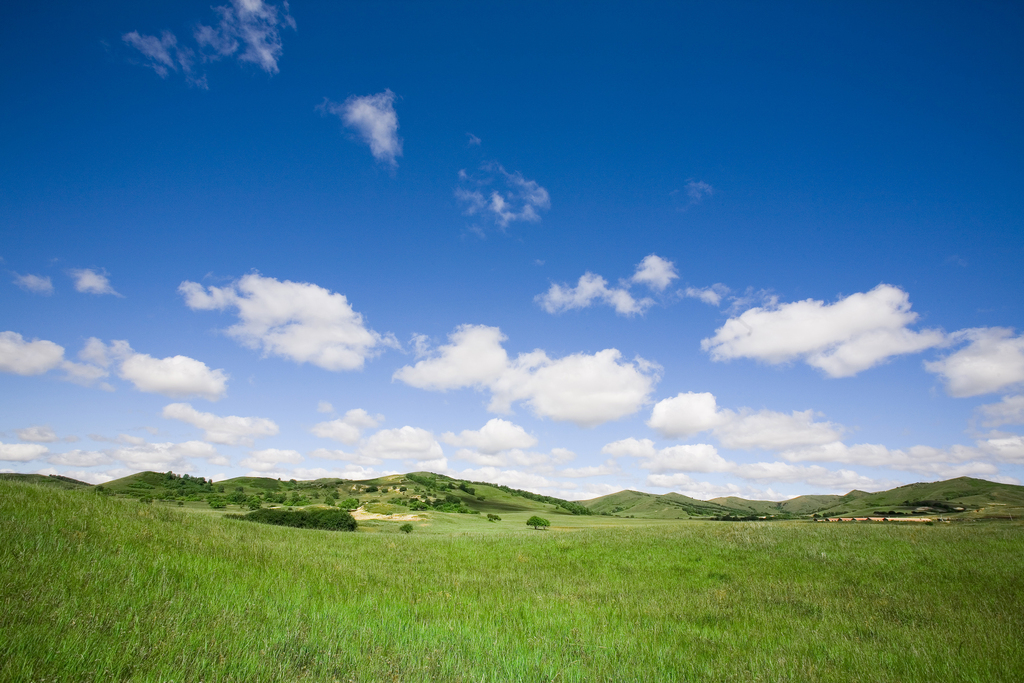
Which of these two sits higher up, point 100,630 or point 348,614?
point 100,630

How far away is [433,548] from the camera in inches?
730

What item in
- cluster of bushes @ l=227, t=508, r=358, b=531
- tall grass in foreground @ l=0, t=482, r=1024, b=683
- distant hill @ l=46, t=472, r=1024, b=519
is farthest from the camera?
distant hill @ l=46, t=472, r=1024, b=519

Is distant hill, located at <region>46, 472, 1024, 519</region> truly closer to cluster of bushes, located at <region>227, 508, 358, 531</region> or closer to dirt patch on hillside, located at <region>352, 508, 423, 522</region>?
dirt patch on hillside, located at <region>352, 508, 423, 522</region>

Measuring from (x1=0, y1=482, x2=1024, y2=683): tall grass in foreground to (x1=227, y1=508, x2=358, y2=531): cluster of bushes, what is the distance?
20.0 m

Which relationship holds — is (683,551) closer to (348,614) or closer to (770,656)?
(770,656)

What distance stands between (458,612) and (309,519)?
3105 cm

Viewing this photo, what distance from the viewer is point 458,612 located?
8227 mm

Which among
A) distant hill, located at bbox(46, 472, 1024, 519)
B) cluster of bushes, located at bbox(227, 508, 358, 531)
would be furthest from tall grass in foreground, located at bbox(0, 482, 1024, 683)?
distant hill, located at bbox(46, 472, 1024, 519)

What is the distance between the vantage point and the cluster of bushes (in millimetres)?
33188

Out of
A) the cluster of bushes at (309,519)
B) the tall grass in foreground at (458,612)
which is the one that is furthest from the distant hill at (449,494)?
the tall grass in foreground at (458,612)

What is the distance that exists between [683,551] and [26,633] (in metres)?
18.2

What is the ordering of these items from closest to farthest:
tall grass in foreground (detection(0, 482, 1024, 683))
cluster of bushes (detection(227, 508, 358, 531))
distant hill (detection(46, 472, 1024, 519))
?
tall grass in foreground (detection(0, 482, 1024, 683))
cluster of bushes (detection(227, 508, 358, 531))
distant hill (detection(46, 472, 1024, 519))

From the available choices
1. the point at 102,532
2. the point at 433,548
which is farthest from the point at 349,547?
the point at 102,532

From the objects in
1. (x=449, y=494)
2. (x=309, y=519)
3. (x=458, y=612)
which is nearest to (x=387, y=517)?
(x=309, y=519)
